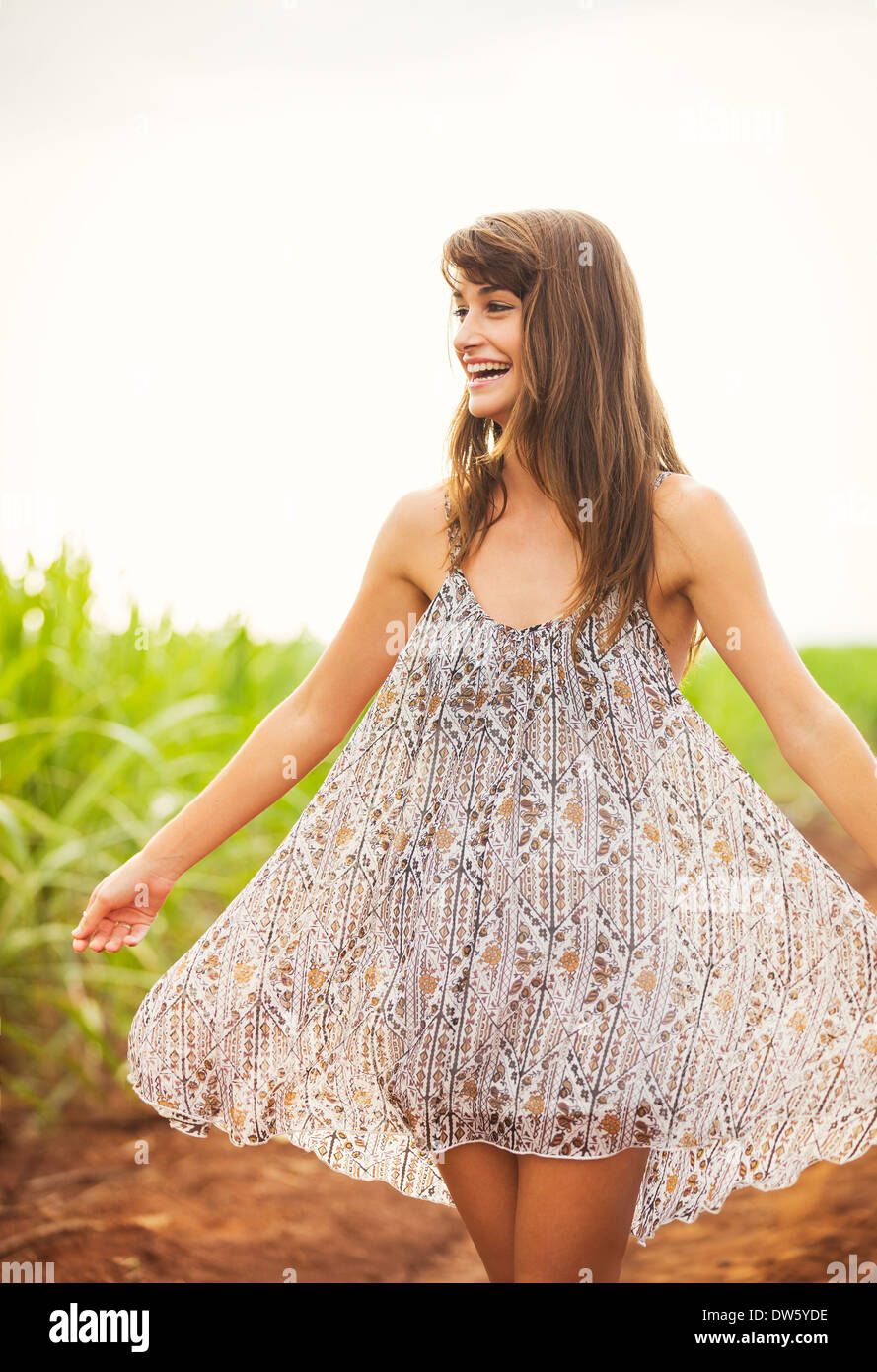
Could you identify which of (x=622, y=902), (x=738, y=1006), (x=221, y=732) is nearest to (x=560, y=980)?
(x=622, y=902)

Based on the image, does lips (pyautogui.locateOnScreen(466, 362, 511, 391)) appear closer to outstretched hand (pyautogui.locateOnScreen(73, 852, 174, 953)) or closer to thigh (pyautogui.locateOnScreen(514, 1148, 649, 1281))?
outstretched hand (pyautogui.locateOnScreen(73, 852, 174, 953))

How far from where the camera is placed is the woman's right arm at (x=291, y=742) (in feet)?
5.48

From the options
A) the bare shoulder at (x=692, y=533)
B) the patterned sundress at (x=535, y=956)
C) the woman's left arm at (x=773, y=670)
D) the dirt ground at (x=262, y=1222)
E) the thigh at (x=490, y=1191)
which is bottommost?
the dirt ground at (x=262, y=1222)

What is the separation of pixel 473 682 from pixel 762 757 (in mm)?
5250

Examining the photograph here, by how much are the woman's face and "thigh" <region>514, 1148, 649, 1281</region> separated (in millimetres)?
956

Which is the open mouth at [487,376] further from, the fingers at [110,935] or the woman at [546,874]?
the fingers at [110,935]

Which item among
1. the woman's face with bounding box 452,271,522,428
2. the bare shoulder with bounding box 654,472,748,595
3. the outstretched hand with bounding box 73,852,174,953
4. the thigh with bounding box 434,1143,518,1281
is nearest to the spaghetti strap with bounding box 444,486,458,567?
the woman's face with bounding box 452,271,522,428

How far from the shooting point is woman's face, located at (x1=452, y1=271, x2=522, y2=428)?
59.8 inches

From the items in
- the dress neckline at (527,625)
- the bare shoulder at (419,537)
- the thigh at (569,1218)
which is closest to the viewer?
the thigh at (569,1218)

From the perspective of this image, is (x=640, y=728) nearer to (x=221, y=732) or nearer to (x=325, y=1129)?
(x=325, y=1129)

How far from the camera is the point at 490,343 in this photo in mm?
1525

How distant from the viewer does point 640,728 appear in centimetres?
146

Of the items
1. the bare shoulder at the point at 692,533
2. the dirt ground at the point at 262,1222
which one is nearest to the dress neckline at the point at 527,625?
the bare shoulder at the point at 692,533

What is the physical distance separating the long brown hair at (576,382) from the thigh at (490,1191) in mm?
656
